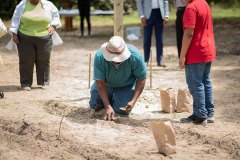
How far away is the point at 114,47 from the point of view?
6.42m

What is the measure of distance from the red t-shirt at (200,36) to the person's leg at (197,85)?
91mm

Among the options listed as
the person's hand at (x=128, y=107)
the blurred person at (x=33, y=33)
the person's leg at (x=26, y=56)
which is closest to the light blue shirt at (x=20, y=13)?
the blurred person at (x=33, y=33)

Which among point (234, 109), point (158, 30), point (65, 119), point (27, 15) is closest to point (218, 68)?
point (158, 30)

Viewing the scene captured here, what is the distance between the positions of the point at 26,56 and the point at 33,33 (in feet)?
1.40

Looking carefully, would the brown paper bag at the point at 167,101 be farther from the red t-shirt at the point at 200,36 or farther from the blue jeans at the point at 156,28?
the blue jeans at the point at 156,28

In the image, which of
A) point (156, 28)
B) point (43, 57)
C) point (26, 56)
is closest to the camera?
point (26, 56)

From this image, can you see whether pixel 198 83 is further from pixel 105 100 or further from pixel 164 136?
pixel 164 136

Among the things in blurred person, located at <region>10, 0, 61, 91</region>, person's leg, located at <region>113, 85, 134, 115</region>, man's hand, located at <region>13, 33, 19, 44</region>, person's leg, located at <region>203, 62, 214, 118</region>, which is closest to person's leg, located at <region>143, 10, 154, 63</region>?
blurred person, located at <region>10, 0, 61, 91</region>

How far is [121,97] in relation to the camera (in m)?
7.10

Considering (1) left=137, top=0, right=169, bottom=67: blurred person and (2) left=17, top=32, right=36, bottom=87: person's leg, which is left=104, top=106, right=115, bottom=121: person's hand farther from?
(1) left=137, top=0, right=169, bottom=67: blurred person

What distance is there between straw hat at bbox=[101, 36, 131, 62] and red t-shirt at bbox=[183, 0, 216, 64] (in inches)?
30.0

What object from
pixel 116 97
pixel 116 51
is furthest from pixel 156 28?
pixel 116 51

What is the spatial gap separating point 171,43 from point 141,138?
991 cm

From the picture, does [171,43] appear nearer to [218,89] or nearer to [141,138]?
[218,89]
